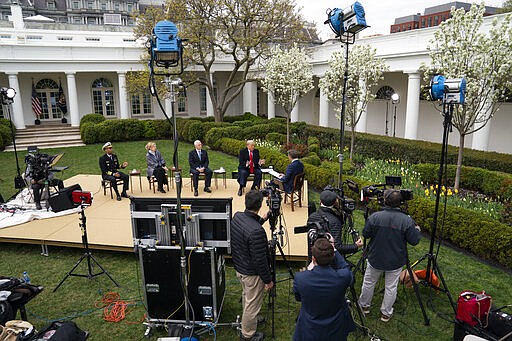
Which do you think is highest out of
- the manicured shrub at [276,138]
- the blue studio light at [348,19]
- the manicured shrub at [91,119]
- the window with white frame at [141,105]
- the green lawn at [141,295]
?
the blue studio light at [348,19]

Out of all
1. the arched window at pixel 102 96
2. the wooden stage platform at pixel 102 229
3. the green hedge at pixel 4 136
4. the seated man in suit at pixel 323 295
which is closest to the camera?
the seated man in suit at pixel 323 295

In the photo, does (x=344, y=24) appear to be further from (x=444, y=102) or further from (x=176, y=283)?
(x=176, y=283)

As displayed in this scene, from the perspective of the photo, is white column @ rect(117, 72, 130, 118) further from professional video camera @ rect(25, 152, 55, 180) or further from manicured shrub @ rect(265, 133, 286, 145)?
professional video camera @ rect(25, 152, 55, 180)

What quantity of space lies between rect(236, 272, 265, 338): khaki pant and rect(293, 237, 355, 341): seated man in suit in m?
1.03

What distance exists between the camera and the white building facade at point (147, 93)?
15922 mm

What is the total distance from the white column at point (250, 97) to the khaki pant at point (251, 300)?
75.7 feet

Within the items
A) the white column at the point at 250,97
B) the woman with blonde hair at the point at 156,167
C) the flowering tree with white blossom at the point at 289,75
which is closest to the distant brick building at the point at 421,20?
the white column at the point at 250,97

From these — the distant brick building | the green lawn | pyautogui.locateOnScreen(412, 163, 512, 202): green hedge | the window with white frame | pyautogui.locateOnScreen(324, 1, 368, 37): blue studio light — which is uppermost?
the distant brick building

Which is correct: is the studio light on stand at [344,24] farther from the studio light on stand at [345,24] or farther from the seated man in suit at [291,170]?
the seated man in suit at [291,170]

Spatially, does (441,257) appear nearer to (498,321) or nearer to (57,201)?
(498,321)

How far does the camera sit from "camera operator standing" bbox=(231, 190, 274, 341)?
4090 mm

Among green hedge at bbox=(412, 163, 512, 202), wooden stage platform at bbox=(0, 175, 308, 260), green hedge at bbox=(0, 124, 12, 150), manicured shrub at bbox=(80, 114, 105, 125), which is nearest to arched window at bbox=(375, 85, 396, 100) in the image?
green hedge at bbox=(412, 163, 512, 202)

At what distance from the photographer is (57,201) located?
5859mm

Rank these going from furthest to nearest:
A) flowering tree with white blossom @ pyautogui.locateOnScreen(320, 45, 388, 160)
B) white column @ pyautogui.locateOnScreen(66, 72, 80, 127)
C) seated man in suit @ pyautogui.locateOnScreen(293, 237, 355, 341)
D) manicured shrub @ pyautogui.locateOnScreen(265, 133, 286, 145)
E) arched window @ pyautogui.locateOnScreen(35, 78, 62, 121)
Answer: arched window @ pyautogui.locateOnScreen(35, 78, 62, 121) → white column @ pyautogui.locateOnScreen(66, 72, 80, 127) → manicured shrub @ pyautogui.locateOnScreen(265, 133, 286, 145) → flowering tree with white blossom @ pyautogui.locateOnScreen(320, 45, 388, 160) → seated man in suit @ pyautogui.locateOnScreen(293, 237, 355, 341)
